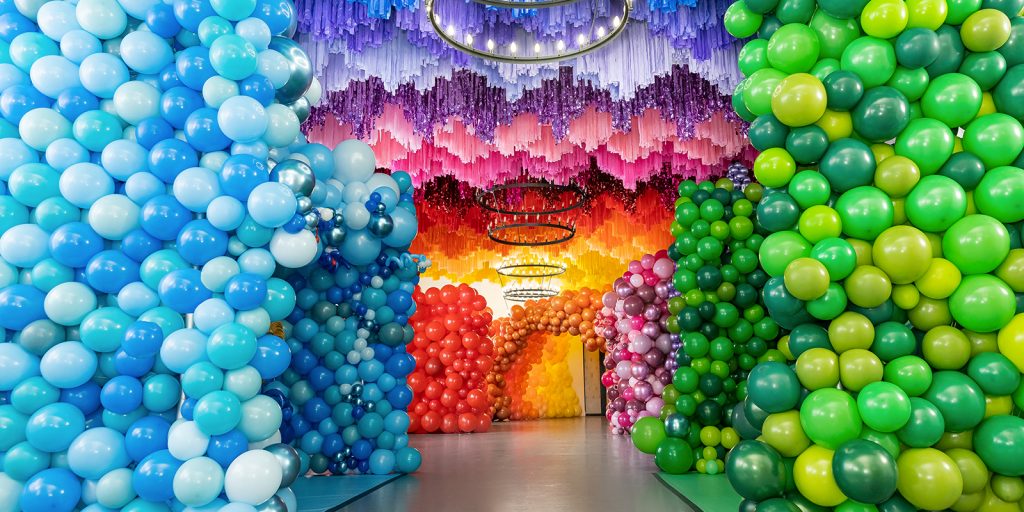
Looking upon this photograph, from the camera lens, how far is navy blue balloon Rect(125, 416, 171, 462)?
285cm

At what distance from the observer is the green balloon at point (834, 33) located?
264cm

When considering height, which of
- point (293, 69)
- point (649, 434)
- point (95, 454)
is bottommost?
point (649, 434)

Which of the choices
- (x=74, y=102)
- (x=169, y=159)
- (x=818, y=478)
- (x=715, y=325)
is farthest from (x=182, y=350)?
(x=715, y=325)

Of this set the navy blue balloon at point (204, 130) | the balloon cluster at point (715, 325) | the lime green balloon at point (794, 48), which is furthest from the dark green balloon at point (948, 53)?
the navy blue balloon at point (204, 130)

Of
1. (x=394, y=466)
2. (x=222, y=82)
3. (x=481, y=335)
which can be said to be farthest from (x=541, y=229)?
(x=222, y=82)

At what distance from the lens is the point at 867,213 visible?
95.3 inches

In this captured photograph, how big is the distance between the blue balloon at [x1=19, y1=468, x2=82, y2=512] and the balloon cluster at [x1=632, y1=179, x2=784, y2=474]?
4110 mm

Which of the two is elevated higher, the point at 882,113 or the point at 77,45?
the point at 77,45

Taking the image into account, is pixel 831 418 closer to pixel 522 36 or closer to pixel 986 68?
pixel 986 68

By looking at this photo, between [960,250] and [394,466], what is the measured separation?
4.42 m

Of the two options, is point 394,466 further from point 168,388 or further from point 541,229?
point 541,229

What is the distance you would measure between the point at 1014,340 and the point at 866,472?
81 cm

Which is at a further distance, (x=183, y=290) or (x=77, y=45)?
(x=77, y=45)

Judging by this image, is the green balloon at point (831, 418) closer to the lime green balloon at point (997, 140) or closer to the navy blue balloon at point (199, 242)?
the lime green balloon at point (997, 140)
